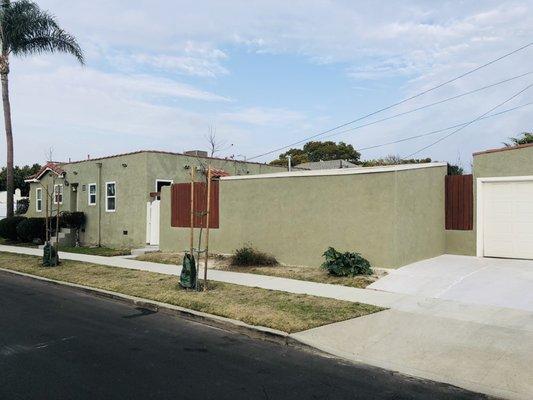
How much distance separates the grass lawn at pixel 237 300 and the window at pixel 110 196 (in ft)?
29.7

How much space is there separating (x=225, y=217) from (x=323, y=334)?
9.80m

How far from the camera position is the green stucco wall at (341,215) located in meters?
12.7

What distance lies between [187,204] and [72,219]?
8.60 meters

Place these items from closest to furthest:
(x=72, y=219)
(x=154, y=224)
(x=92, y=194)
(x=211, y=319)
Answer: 1. (x=211, y=319)
2. (x=154, y=224)
3. (x=72, y=219)
4. (x=92, y=194)

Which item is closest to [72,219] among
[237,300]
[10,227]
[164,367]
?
[10,227]

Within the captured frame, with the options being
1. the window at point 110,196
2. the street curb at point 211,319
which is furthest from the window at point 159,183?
the street curb at point 211,319

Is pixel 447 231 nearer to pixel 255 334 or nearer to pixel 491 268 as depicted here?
pixel 491 268

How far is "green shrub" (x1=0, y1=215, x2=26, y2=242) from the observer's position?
24531mm

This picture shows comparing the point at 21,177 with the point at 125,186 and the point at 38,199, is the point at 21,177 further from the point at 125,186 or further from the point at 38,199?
the point at 125,186

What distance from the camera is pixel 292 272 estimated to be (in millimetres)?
13180

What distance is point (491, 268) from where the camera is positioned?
1221cm

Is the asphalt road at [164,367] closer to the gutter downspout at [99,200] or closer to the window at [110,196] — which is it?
the window at [110,196]

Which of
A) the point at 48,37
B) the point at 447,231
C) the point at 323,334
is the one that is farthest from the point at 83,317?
the point at 48,37

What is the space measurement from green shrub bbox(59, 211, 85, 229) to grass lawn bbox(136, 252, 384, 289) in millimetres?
8528
